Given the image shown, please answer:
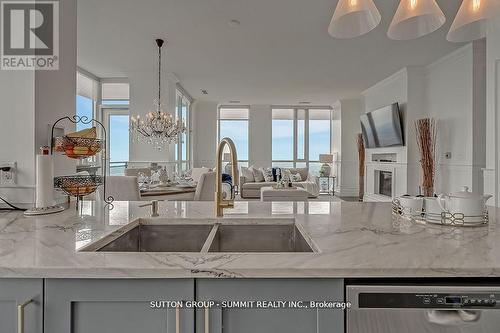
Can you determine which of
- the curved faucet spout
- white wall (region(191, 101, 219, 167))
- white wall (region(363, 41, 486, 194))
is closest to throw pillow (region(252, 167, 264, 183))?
white wall (region(191, 101, 219, 167))

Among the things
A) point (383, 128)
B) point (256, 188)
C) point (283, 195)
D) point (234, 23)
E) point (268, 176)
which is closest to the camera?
point (234, 23)

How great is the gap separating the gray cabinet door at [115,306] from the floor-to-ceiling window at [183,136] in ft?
19.3

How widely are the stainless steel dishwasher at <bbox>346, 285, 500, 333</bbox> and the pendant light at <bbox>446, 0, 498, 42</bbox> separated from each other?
4.34ft

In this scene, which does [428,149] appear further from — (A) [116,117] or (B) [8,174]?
(A) [116,117]

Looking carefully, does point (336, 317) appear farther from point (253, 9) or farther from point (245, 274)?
point (253, 9)

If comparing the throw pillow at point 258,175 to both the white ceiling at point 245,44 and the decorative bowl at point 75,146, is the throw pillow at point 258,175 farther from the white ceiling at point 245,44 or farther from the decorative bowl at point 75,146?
the decorative bowl at point 75,146

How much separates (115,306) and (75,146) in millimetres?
996

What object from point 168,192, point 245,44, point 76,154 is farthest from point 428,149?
point 76,154

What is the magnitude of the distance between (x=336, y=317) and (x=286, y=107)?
900 cm

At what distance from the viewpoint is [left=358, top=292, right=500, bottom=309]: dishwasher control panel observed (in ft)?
2.50

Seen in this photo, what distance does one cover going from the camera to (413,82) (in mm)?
5500

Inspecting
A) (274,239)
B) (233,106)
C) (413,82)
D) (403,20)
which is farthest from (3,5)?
(233,106)

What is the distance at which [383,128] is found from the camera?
6211 mm

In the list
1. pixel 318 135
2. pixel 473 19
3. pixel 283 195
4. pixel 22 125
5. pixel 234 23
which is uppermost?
pixel 234 23
